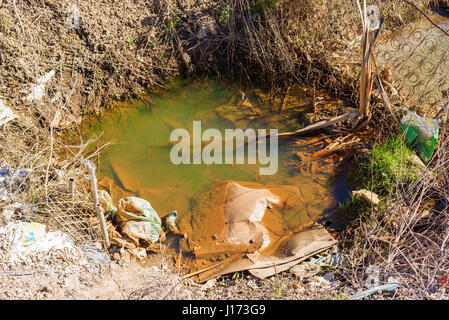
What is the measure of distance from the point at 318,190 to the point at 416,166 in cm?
93

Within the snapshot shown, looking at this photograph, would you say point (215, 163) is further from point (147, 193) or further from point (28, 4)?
point (28, 4)

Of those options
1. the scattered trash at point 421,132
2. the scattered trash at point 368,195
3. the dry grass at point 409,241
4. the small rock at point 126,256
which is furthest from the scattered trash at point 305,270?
the scattered trash at point 421,132

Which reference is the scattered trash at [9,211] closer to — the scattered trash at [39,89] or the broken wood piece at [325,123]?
the scattered trash at [39,89]

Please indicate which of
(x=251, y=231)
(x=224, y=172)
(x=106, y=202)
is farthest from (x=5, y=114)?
(x=251, y=231)

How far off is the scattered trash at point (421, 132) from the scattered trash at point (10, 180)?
3.55 meters

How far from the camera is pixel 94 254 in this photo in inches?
113

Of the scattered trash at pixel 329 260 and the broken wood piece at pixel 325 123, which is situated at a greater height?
the broken wood piece at pixel 325 123

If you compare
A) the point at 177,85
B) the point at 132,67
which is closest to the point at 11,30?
the point at 132,67

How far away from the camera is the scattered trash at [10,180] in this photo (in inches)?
120

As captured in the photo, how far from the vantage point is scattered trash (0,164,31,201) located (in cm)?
306

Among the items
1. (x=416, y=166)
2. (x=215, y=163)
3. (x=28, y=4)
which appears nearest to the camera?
(x=416, y=166)

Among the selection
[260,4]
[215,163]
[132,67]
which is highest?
[260,4]

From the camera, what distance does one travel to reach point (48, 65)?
4.16 m

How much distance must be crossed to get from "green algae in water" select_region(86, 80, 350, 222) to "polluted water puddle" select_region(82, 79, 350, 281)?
0.03 feet
